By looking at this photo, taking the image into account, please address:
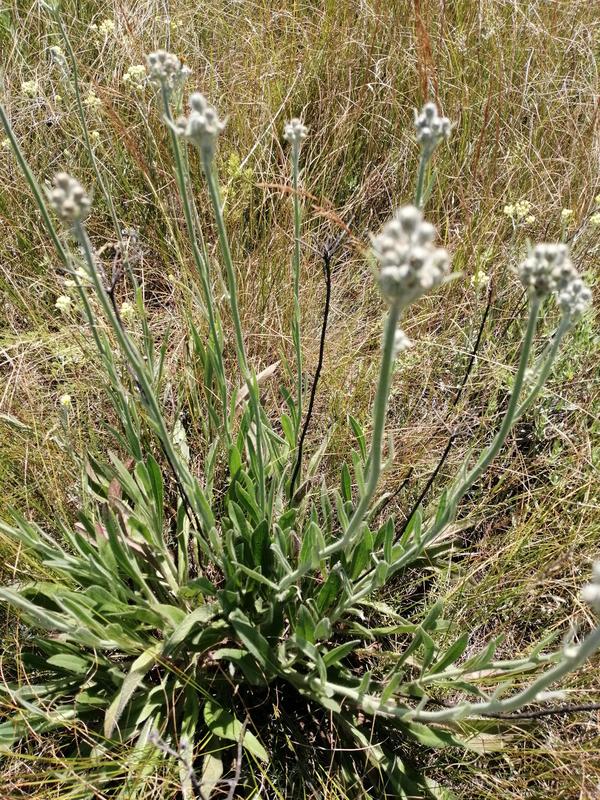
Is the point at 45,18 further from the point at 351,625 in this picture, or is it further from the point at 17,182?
the point at 351,625

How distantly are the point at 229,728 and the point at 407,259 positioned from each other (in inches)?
66.4

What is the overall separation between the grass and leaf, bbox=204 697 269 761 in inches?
9.3

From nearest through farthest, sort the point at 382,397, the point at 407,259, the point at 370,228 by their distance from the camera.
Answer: the point at 407,259 → the point at 382,397 → the point at 370,228

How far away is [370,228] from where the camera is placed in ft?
12.8

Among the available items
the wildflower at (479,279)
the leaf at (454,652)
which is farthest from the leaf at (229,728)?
the wildflower at (479,279)

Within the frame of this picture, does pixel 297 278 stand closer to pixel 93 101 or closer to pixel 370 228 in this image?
pixel 93 101

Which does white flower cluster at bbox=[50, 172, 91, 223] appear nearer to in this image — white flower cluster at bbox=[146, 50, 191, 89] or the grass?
white flower cluster at bbox=[146, 50, 191, 89]

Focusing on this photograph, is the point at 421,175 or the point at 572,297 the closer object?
the point at 572,297

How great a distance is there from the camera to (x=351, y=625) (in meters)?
2.31

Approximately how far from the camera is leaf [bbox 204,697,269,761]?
1.96m

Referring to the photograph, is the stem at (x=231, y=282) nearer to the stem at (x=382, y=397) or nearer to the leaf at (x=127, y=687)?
the stem at (x=382, y=397)

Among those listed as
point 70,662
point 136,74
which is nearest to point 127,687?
point 70,662

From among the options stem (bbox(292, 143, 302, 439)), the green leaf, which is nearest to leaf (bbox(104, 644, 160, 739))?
the green leaf

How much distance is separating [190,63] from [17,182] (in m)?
1.48
